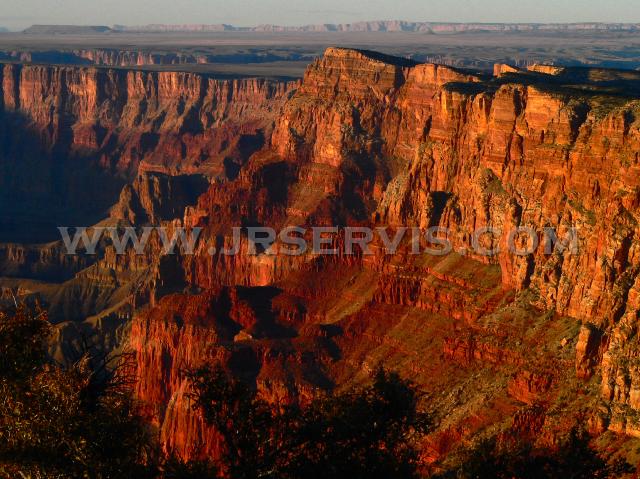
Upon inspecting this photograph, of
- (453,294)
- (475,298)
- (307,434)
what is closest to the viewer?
(307,434)

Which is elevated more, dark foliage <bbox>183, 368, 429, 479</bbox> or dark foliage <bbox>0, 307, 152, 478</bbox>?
dark foliage <bbox>0, 307, 152, 478</bbox>

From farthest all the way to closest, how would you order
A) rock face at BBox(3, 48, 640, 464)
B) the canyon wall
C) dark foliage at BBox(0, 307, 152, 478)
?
rock face at BBox(3, 48, 640, 464) → the canyon wall → dark foliage at BBox(0, 307, 152, 478)

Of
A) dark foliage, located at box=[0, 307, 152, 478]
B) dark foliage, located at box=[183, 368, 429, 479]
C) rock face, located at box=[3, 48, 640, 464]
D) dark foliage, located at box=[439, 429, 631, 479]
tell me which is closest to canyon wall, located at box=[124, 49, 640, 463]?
rock face, located at box=[3, 48, 640, 464]

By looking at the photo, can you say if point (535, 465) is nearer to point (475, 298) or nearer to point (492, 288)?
point (475, 298)

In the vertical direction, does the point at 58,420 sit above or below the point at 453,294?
above

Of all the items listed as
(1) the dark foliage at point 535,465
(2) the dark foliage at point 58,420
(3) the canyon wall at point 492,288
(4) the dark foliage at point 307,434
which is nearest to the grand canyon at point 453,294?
(3) the canyon wall at point 492,288

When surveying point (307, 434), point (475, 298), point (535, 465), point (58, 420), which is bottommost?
point (475, 298)

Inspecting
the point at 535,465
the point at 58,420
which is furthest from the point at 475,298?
the point at 58,420

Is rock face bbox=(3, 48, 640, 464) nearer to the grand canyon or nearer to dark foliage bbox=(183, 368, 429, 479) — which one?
the grand canyon

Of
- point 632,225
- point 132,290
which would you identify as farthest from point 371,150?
point 632,225

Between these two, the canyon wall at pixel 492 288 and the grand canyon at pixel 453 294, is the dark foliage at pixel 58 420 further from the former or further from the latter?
the canyon wall at pixel 492 288

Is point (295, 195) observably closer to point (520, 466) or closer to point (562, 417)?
point (562, 417)

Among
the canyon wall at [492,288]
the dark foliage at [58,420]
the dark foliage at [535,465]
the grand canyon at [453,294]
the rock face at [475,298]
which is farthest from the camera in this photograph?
the rock face at [475,298]
